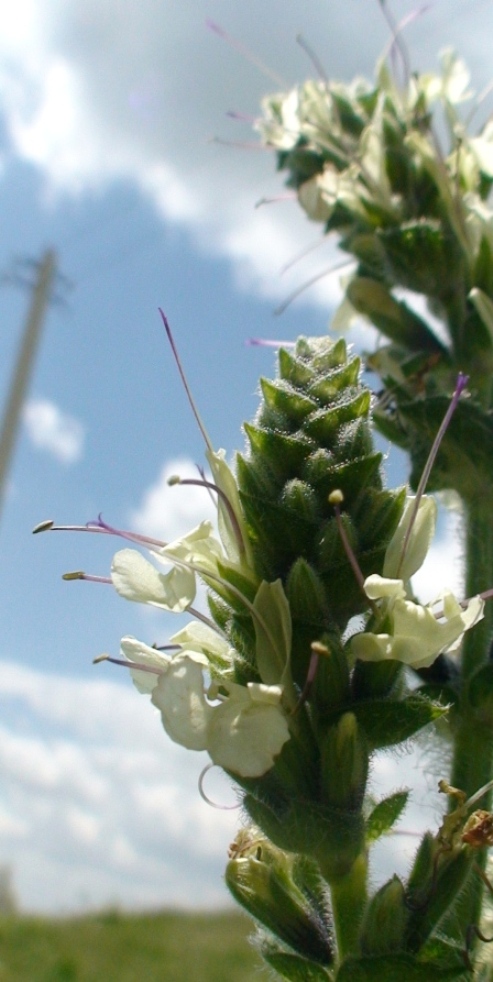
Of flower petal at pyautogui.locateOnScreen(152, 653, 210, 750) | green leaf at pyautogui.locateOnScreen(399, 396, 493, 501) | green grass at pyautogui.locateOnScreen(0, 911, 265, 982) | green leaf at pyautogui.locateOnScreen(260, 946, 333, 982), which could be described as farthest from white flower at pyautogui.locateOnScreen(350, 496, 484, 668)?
green grass at pyautogui.locateOnScreen(0, 911, 265, 982)

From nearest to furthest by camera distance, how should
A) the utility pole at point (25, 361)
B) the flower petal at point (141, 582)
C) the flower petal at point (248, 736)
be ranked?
1. the flower petal at point (248, 736)
2. the flower petal at point (141, 582)
3. the utility pole at point (25, 361)

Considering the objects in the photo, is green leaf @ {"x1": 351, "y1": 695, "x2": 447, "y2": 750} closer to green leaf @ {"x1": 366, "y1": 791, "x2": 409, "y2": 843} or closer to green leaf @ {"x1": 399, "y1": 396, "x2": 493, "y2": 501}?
green leaf @ {"x1": 366, "y1": 791, "x2": 409, "y2": 843}

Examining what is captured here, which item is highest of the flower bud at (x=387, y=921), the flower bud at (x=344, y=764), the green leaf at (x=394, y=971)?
the flower bud at (x=344, y=764)

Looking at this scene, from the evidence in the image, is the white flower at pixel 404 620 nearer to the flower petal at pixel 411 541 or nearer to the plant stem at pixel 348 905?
the flower petal at pixel 411 541

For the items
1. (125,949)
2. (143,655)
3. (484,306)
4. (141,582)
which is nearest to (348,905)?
(143,655)

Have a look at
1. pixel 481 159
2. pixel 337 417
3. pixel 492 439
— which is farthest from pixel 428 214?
pixel 337 417

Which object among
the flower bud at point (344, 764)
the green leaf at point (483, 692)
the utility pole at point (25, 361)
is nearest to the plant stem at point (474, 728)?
the green leaf at point (483, 692)

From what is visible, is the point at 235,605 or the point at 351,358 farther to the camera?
the point at 351,358

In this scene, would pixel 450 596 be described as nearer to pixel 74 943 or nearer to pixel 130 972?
pixel 130 972
